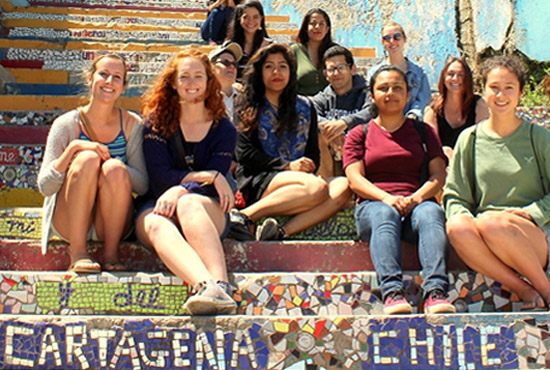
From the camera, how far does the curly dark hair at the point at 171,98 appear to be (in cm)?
347

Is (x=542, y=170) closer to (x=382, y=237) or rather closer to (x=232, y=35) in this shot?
(x=382, y=237)

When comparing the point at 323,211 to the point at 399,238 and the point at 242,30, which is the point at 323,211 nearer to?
the point at 399,238

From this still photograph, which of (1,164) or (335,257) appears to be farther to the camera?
(1,164)

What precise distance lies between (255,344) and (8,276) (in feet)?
3.76

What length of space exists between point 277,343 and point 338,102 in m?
2.17

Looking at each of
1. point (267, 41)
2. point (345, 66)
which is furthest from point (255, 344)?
point (267, 41)

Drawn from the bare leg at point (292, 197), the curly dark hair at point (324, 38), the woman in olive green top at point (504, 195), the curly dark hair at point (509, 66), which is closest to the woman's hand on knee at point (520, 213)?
the woman in olive green top at point (504, 195)

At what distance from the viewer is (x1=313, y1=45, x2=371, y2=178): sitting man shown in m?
4.35

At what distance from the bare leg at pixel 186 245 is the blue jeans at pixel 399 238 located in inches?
26.2

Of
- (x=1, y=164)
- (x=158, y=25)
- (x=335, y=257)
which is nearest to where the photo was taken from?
(x=335, y=257)

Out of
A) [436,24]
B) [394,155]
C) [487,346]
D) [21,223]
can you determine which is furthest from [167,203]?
[436,24]

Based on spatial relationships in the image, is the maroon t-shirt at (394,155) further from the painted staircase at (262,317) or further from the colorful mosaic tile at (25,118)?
the colorful mosaic tile at (25,118)

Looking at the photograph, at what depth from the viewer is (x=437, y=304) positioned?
288 centimetres

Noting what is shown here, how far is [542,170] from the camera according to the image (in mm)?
3225
